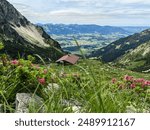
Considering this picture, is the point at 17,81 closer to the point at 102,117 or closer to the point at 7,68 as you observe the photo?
the point at 7,68

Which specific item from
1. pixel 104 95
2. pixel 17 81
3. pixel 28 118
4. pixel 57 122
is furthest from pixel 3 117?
pixel 17 81

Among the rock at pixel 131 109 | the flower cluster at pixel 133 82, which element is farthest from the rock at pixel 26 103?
the flower cluster at pixel 133 82

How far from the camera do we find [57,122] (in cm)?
493

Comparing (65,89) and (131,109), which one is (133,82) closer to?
(131,109)

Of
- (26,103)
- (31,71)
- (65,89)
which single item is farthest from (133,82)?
(65,89)

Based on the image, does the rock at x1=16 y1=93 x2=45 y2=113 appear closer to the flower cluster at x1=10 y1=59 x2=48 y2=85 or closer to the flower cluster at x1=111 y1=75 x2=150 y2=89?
the flower cluster at x1=10 y1=59 x2=48 y2=85

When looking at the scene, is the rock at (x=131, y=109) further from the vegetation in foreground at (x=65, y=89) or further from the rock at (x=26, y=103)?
the rock at (x=26, y=103)

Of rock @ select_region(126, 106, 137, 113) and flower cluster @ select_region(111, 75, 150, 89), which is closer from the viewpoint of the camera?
rock @ select_region(126, 106, 137, 113)

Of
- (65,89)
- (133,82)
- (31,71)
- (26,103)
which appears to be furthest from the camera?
(133,82)

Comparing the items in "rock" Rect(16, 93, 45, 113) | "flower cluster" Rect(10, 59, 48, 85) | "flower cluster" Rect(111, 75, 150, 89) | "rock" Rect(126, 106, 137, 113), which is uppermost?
"flower cluster" Rect(10, 59, 48, 85)

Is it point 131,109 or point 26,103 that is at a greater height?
point 26,103

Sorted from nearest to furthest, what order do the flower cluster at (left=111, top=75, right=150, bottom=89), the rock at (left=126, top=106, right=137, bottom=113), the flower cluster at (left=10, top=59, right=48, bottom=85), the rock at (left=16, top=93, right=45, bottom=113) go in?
1. the rock at (left=16, top=93, right=45, bottom=113)
2. the rock at (left=126, top=106, right=137, bottom=113)
3. the flower cluster at (left=10, top=59, right=48, bottom=85)
4. the flower cluster at (left=111, top=75, right=150, bottom=89)

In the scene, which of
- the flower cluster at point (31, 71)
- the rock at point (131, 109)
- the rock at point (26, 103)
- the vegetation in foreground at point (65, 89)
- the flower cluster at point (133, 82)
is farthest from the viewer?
the flower cluster at point (133, 82)

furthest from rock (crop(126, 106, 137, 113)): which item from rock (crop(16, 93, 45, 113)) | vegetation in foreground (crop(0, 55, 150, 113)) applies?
rock (crop(16, 93, 45, 113))
